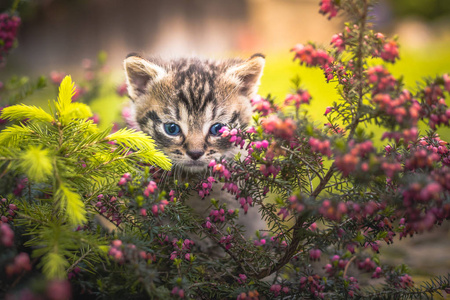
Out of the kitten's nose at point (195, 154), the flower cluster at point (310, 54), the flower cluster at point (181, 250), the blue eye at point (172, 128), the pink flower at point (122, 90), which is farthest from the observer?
the pink flower at point (122, 90)

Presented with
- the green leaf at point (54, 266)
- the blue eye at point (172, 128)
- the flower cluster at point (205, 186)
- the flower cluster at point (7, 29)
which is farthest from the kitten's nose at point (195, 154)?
the flower cluster at point (7, 29)

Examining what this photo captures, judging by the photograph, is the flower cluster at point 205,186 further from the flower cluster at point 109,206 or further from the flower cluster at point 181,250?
the flower cluster at point 109,206

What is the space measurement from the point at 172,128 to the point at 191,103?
14cm

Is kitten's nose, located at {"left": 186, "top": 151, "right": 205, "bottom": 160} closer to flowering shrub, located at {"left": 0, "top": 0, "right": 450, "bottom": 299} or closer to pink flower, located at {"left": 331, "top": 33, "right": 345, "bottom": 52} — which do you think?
flowering shrub, located at {"left": 0, "top": 0, "right": 450, "bottom": 299}

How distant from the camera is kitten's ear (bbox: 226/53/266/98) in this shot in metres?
1.66

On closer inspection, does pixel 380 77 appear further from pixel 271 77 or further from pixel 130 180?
pixel 271 77

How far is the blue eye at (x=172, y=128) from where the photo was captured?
5.34ft

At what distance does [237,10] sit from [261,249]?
600 cm

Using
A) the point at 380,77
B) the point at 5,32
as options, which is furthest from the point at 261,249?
the point at 5,32

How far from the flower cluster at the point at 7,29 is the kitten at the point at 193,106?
594 mm

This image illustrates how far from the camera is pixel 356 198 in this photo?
1.10m

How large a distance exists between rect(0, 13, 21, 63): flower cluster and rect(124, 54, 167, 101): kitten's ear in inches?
23.3

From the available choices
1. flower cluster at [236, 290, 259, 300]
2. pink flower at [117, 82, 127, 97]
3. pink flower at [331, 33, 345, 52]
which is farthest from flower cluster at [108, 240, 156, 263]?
pink flower at [117, 82, 127, 97]

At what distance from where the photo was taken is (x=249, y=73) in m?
1.72
